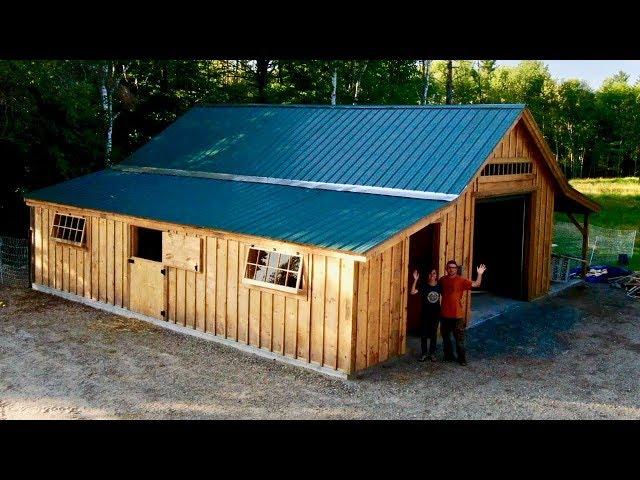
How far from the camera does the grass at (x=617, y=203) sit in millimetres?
29191

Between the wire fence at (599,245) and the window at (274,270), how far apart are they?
489 inches

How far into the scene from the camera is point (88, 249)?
49.0 ft

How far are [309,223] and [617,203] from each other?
28924mm

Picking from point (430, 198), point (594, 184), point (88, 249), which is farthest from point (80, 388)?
point (594, 184)

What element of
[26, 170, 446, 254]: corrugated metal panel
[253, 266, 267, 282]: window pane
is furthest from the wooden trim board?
[26, 170, 446, 254]: corrugated metal panel

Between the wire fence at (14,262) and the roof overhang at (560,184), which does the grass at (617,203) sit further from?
the wire fence at (14,262)

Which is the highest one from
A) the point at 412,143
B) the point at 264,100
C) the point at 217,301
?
the point at 264,100

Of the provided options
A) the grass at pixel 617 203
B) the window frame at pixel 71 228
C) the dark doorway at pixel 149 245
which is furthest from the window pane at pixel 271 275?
the grass at pixel 617 203

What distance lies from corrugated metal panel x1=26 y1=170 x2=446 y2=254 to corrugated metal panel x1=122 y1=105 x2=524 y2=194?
676mm

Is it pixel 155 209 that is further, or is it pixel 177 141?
pixel 177 141

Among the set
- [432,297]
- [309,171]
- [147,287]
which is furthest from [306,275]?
[147,287]

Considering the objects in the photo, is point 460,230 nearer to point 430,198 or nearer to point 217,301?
point 430,198
